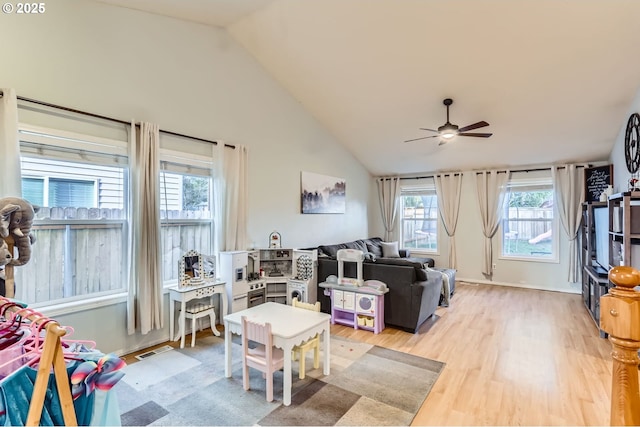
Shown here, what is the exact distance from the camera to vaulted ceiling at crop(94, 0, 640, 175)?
3.17m

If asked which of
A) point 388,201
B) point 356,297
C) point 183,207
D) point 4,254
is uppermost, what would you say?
point 388,201

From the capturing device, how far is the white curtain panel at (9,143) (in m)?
2.40

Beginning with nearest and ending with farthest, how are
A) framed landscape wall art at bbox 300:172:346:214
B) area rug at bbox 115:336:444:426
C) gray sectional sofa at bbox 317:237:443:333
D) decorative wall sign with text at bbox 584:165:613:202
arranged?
area rug at bbox 115:336:444:426, gray sectional sofa at bbox 317:237:443:333, decorative wall sign with text at bbox 584:165:613:202, framed landscape wall art at bbox 300:172:346:214

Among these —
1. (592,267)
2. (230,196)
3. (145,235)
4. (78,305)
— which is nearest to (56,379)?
(78,305)

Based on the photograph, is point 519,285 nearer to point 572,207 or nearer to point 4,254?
point 572,207

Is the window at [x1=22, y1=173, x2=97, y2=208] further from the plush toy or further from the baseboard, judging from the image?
the baseboard

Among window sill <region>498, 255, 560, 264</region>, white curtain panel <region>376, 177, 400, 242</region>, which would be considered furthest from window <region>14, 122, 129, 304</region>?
window sill <region>498, 255, 560, 264</region>

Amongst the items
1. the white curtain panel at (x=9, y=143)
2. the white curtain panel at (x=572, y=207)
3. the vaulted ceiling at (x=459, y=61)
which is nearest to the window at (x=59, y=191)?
the white curtain panel at (x=9, y=143)

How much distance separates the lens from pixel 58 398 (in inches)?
38.9

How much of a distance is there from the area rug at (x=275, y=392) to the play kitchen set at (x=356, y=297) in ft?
2.23

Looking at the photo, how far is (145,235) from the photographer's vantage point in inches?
126

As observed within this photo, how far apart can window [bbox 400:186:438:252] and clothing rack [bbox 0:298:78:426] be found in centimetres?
711

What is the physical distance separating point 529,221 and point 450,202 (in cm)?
150

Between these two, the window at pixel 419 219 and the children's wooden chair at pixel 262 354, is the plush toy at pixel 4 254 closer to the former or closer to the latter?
the children's wooden chair at pixel 262 354
